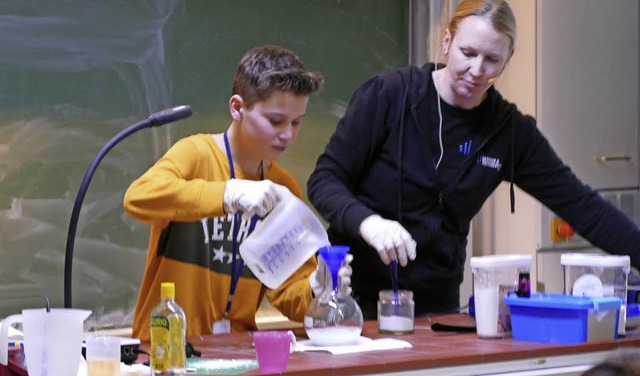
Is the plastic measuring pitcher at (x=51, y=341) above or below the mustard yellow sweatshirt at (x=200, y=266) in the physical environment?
below

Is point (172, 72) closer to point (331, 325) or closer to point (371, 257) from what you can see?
point (371, 257)

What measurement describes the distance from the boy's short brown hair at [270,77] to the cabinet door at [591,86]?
1517 millimetres

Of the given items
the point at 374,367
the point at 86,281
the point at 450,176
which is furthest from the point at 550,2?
the point at 374,367

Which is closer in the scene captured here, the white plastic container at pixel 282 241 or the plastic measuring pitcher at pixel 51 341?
the plastic measuring pitcher at pixel 51 341

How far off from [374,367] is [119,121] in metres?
1.79

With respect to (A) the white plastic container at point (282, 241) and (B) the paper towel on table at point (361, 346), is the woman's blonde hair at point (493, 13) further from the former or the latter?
(B) the paper towel on table at point (361, 346)

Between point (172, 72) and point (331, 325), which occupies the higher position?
point (172, 72)

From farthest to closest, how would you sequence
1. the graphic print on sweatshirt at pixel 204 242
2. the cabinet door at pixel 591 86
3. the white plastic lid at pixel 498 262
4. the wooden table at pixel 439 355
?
1. the cabinet door at pixel 591 86
2. the graphic print on sweatshirt at pixel 204 242
3. the white plastic lid at pixel 498 262
4. the wooden table at pixel 439 355

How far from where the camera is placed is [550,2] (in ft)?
12.6

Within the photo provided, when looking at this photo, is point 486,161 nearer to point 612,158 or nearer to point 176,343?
point 176,343

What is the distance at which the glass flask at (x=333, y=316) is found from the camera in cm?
221

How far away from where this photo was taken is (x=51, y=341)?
182 centimetres

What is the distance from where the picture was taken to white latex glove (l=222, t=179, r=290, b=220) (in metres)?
2.22

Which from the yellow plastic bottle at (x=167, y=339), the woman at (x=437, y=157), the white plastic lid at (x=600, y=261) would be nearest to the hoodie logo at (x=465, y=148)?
the woman at (x=437, y=157)
